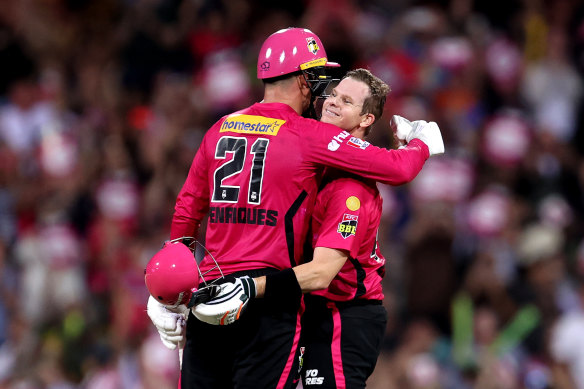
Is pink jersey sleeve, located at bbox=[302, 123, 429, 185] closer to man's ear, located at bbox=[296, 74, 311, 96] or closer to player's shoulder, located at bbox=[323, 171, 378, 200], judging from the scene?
player's shoulder, located at bbox=[323, 171, 378, 200]

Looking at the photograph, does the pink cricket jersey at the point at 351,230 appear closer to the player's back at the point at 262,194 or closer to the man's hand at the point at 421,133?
the player's back at the point at 262,194

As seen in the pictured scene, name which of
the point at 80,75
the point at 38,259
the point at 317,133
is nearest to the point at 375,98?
the point at 317,133

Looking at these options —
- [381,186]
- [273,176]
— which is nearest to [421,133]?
[273,176]

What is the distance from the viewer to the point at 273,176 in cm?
462

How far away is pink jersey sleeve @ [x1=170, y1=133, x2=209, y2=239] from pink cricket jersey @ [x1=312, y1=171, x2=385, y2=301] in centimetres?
65

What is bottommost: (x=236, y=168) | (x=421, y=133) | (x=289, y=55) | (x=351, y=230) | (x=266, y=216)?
(x=351, y=230)

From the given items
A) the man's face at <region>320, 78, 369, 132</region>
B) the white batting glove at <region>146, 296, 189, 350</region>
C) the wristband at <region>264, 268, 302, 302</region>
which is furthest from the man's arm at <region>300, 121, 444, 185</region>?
the white batting glove at <region>146, 296, 189, 350</region>

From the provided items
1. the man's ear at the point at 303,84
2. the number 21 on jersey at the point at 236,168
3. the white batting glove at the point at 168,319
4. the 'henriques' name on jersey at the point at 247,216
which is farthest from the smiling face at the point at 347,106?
the white batting glove at the point at 168,319

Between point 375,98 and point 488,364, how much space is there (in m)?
3.91

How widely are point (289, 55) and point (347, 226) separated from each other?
3.14 ft

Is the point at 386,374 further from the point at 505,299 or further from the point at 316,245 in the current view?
the point at 316,245

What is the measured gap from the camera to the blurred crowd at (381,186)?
8.71m

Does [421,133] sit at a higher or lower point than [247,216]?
higher

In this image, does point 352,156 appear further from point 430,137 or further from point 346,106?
point 430,137
